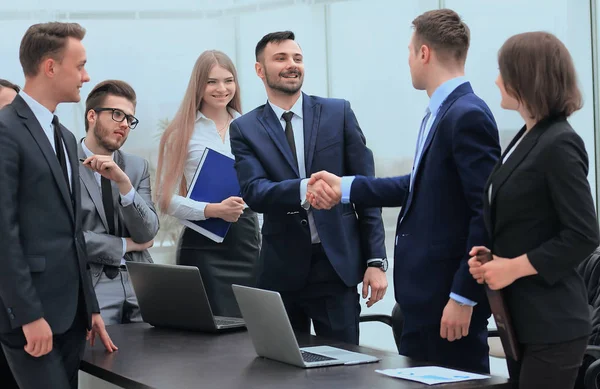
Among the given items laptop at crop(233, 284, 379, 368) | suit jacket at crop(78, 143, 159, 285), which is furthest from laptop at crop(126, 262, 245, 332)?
laptop at crop(233, 284, 379, 368)

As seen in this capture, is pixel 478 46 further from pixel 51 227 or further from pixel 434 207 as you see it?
pixel 51 227

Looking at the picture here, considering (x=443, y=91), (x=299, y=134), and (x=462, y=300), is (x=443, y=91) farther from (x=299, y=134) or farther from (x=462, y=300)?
(x=299, y=134)

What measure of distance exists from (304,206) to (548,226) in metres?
1.30

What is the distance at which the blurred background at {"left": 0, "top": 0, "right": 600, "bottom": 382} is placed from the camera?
19.1 feet

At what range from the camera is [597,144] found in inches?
209

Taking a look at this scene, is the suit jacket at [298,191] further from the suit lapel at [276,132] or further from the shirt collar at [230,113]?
the shirt collar at [230,113]

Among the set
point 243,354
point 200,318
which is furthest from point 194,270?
point 243,354

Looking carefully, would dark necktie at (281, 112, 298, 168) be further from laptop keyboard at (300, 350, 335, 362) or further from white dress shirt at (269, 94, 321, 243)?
laptop keyboard at (300, 350, 335, 362)

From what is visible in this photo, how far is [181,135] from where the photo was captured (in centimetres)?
413

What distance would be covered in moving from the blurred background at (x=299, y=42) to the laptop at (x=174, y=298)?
309 cm

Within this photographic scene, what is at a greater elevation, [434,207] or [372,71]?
[372,71]

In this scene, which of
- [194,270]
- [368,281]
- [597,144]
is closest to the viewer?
[194,270]

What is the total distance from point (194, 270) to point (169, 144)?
1190mm

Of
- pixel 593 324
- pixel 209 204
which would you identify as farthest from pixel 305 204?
pixel 593 324
